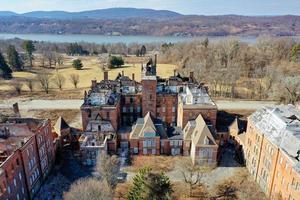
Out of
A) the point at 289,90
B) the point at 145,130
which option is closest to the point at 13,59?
the point at 145,130

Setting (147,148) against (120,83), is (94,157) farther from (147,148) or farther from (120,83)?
(120,83)

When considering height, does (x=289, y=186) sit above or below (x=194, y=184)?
above

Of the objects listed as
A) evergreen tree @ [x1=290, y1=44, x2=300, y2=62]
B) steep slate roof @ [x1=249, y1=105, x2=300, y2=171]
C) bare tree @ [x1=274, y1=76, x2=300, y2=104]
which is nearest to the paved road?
bare tree @ [x1=274, y1=76, x2=300, y2=104]

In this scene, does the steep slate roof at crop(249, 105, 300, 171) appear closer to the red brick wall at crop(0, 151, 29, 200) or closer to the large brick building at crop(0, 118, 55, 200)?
the large brick building at crop(0, 118, 55, 200)

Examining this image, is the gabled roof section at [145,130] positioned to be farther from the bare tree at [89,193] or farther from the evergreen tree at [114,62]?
the evergreen tree at [114,62]

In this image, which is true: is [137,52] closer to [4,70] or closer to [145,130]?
[4,70]

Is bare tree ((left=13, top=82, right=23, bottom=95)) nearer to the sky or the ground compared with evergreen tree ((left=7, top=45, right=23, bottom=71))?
nearer to the ground

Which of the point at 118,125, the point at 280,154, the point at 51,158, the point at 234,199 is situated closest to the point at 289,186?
the point at 280,154
